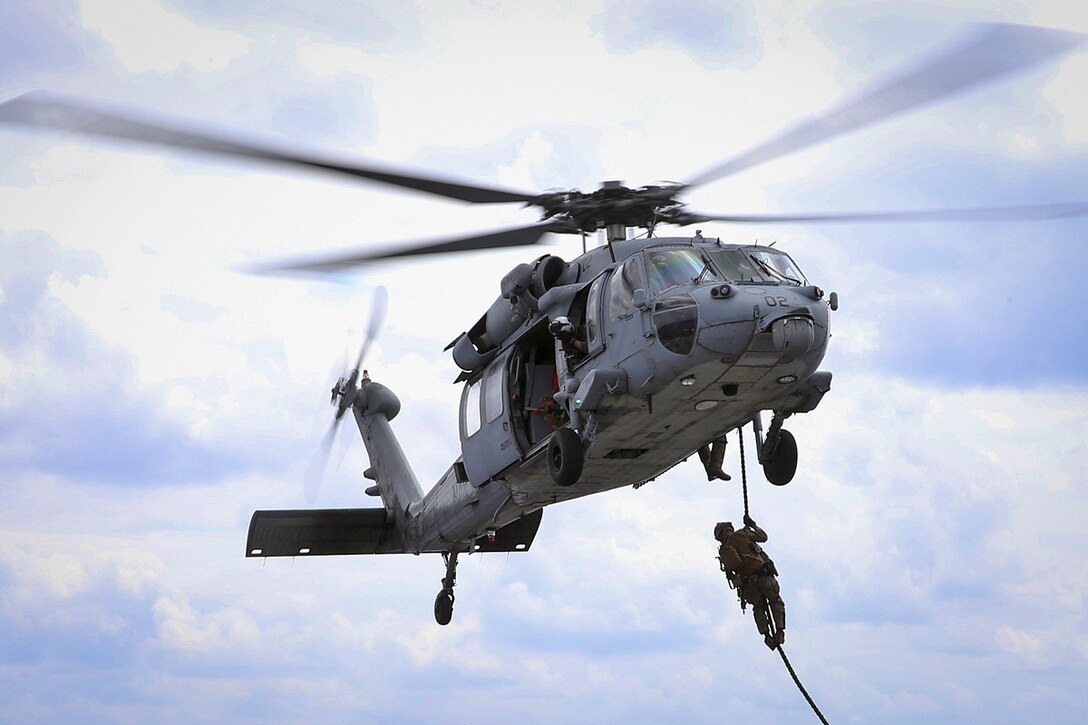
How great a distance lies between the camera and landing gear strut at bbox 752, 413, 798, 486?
14.8 metres

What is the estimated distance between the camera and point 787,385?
13.6 metres

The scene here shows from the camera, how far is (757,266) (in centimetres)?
1360

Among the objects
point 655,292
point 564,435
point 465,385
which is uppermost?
point 465,385

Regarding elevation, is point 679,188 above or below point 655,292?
above

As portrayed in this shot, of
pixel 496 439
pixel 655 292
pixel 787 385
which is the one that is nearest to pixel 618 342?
pixel 655 292

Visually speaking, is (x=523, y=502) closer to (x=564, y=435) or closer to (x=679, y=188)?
(x=564, y=435)

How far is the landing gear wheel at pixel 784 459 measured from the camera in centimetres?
1480

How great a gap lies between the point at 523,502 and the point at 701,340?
4798mm

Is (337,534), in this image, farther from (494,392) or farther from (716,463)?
(716,463)

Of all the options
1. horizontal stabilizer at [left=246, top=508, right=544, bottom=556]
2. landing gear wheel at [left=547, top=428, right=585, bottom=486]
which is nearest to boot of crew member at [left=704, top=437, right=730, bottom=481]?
landing gear wheel at [left=547, top=428, right=585, bottom=486]

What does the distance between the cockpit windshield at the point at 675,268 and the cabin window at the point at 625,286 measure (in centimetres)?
15

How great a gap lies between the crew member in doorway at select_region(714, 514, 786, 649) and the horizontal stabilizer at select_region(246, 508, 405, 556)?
720cm

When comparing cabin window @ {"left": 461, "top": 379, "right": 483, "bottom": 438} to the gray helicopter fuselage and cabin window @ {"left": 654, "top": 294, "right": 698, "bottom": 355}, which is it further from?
cabin window @ {"left": 654, "top": 294, "right": 698, "bottom": 355}

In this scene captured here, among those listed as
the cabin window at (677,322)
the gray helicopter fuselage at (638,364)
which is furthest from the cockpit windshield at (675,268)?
the cabin window at (677,322)
